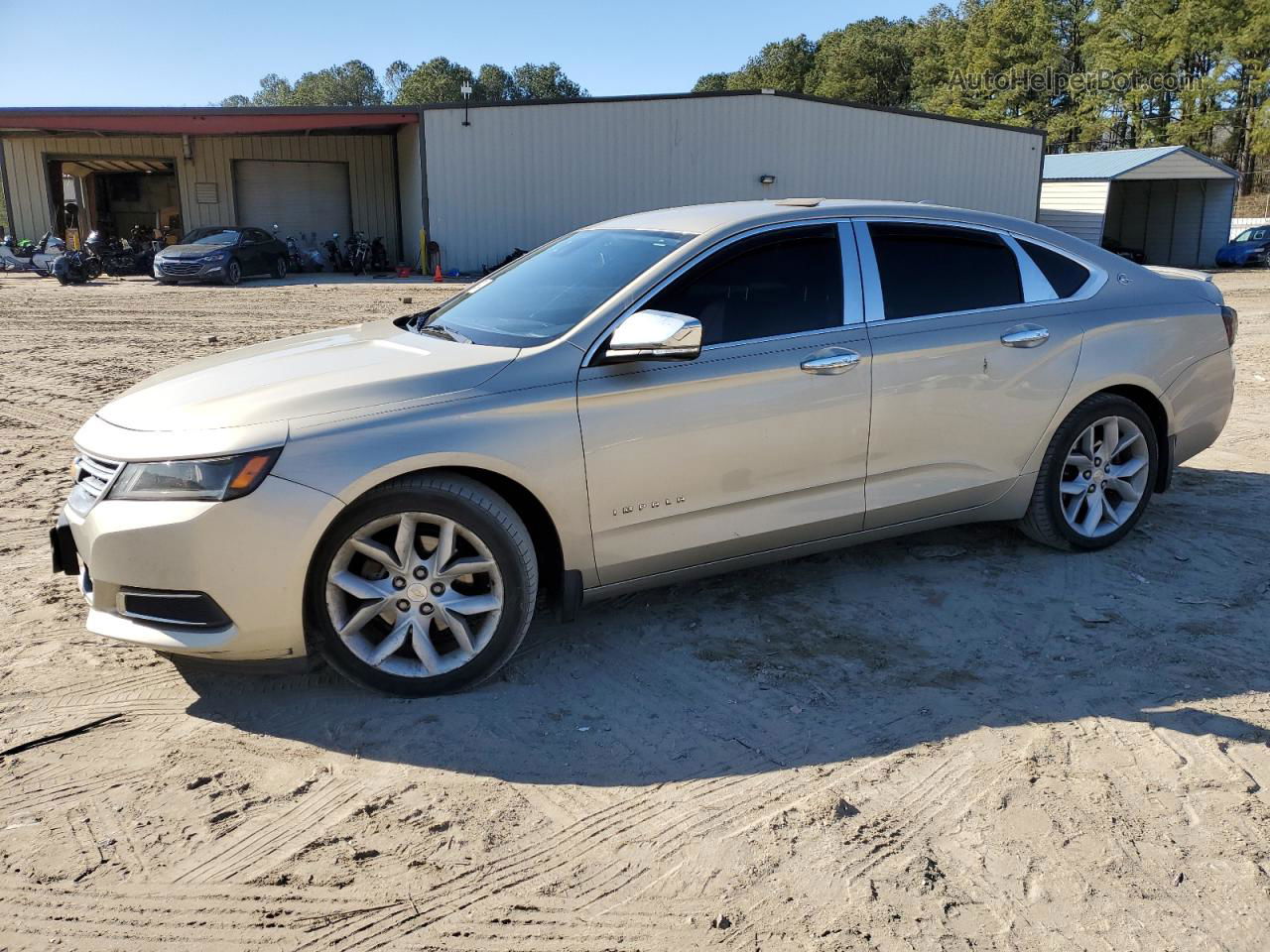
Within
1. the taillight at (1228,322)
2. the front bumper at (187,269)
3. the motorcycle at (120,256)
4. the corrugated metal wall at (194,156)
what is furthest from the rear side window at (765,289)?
the corrugated metal wall at (194,156)

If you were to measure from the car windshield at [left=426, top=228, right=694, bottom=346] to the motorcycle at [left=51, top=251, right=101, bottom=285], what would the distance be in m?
22.1

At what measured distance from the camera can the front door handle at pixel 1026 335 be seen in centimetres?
→ 460

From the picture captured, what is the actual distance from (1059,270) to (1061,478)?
0.98 m

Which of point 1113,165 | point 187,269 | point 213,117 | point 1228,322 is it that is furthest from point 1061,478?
point 1113,165

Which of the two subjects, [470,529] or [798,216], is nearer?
[470,529]

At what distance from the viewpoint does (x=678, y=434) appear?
3869mm

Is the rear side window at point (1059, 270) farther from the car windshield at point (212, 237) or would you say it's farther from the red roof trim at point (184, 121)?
the red roof trim at point (184, 121)

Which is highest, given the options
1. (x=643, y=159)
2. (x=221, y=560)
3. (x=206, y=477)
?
(x=643, y=159)

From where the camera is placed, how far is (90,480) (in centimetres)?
358

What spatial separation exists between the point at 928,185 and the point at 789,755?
2943 cm

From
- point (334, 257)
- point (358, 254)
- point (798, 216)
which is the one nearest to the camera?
point (798, 216)

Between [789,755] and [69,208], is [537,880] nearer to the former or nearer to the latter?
[789,755]

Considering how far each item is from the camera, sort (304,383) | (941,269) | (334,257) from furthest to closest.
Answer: (334,257)
(941,269)
(304,383)

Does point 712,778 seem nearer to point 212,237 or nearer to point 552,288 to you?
point 552,288
